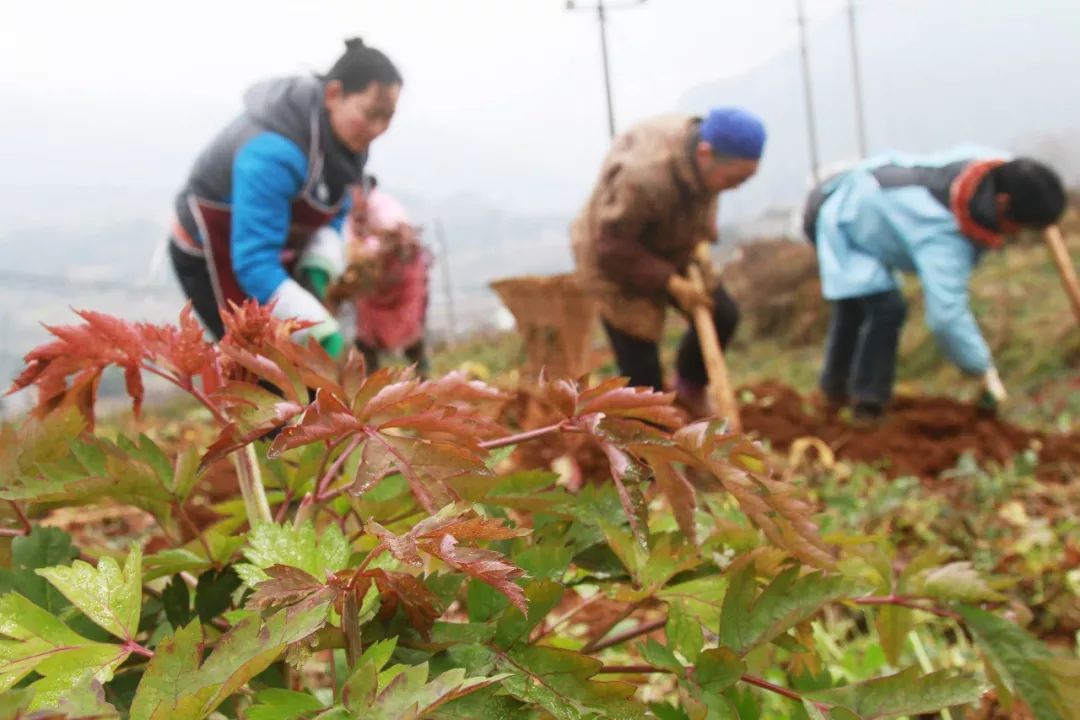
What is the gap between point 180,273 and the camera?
1862mm

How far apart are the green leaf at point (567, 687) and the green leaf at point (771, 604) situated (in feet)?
0.31

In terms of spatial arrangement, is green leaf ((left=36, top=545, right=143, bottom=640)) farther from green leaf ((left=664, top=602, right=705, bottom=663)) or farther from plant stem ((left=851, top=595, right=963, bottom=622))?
plant stem ((left=851, top=595, right=963, bottom=622))

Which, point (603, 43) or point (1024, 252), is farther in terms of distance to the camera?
point (1024, 252)

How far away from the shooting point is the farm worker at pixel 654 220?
2.57m

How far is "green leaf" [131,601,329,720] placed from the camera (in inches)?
13.8

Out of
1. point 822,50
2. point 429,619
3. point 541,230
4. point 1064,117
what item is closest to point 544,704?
point 429,619

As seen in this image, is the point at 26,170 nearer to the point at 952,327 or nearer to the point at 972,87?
the point at 952,327

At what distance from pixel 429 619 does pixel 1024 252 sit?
757 centimetres

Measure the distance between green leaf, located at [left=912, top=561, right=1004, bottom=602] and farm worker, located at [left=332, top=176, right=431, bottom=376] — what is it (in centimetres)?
144

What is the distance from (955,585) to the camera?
2.06 feet

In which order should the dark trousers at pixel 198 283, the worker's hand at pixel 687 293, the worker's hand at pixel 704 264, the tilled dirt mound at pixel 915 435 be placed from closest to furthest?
the dark trousers at pixel 198 283 < the tilled dirt mound at pixel 915 435 < the worker's hand at pixel 687 293 < the worker's hand at pixel 704 264

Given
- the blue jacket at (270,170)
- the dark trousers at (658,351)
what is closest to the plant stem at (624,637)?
the blue jacket at (270,170)

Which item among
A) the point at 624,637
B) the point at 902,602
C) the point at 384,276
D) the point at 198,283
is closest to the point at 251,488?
the point at 624,637

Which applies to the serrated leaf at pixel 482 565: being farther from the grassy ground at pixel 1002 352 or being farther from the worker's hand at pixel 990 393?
the worker's hand at pixel 990 393
